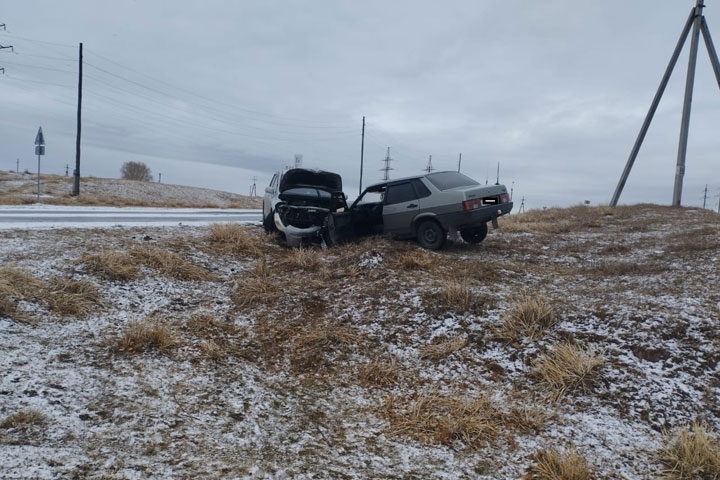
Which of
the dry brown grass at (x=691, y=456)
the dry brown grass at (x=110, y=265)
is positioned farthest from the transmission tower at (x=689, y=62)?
the dry brown grass at (x=110, y=265)

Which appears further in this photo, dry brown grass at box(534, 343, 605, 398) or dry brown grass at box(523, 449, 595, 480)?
dry brown grass at box(534, 343, 605, 398)

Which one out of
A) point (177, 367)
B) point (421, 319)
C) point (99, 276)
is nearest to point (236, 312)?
point (177, 367)

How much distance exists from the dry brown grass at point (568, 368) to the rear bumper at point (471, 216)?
3.84m

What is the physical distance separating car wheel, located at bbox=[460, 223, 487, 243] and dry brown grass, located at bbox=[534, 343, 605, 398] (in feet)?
17.1

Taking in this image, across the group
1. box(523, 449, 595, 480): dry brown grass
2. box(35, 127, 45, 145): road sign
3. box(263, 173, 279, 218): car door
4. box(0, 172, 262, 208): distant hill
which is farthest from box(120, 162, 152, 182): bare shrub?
box(523, 449, 595, 480): dry brown grass

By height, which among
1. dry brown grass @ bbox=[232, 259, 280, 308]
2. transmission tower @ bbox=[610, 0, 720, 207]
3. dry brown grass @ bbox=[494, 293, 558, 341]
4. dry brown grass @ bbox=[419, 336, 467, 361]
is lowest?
dry brown grass @ bbox=[419, 336, 467, 361]

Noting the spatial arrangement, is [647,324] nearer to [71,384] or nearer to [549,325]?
[549,325]

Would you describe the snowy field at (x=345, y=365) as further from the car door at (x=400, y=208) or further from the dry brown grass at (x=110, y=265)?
the car door at (x=400, y=208)

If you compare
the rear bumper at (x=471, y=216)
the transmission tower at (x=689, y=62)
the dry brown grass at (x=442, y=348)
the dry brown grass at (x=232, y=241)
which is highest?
the transmission tower at (x=689, y=62)

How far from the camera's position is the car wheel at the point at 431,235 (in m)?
7.94

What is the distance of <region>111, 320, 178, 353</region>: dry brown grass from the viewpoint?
13.2 feet

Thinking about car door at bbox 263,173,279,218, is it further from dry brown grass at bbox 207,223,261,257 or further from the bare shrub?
the bare shrub

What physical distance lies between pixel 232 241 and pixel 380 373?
5407 millimetres

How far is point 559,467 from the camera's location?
2.68m
